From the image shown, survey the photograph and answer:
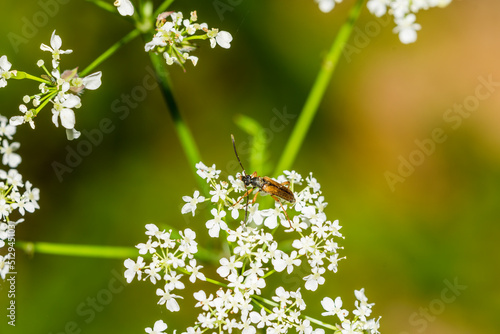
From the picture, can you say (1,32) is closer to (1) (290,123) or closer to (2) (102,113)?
(2) (102,113)

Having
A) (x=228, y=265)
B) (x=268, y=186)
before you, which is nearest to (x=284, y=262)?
(x=228, y=265)

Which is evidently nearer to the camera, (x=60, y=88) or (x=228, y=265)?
(x=60, y=88)

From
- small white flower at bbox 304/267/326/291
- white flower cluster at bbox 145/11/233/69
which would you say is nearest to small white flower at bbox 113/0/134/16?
white flower cluster at bbox 145/11/233/69

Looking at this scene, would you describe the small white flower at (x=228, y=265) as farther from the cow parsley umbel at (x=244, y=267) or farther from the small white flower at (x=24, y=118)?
the small white flower at (x=24, y=118)

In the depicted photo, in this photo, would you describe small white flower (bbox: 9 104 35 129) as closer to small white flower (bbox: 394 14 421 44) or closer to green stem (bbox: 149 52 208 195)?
green stem (bbox: 149 52 208 195)

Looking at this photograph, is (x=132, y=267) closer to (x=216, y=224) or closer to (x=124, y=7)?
(x=216, y=224)

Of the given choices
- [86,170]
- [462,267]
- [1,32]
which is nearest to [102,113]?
[86,170]

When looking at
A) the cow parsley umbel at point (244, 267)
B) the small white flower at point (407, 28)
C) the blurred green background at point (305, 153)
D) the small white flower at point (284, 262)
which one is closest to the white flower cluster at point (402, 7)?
the small white flower at point (407, 28)

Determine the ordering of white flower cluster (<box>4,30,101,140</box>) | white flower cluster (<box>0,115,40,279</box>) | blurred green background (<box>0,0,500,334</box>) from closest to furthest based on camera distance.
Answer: white flower cluster (<box>4,30,101,140</box>) < white flower cluster (<box>0,115,40,279</box>) < blurred green background (<box>0,0,500,334</box>)
